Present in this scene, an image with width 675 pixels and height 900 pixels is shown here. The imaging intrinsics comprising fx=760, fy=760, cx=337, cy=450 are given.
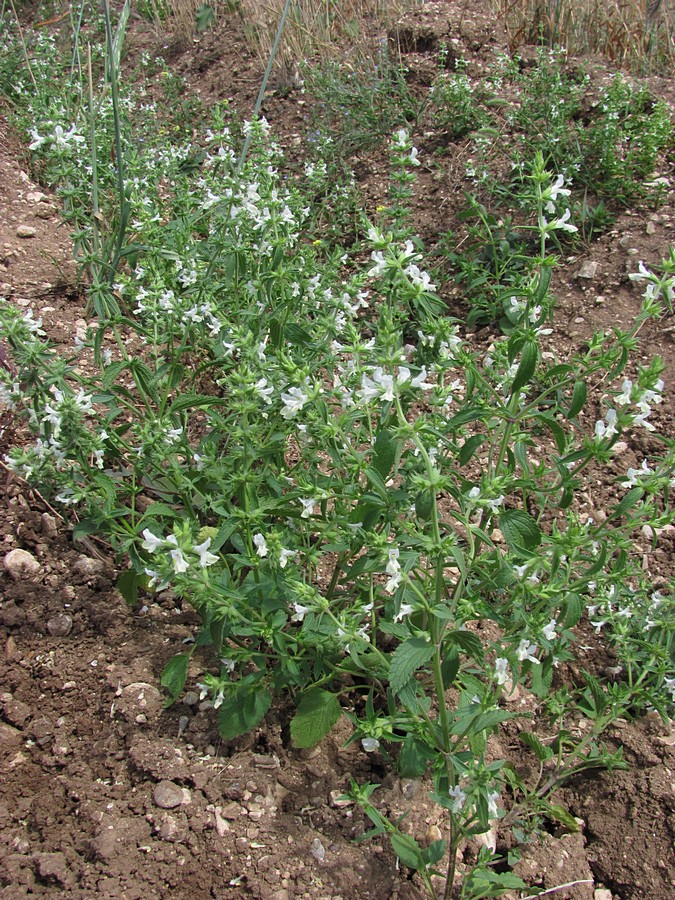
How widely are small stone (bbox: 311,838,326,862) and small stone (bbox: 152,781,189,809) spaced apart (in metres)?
0.40

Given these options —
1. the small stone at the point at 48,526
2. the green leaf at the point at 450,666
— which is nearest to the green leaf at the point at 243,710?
the green leaf at the point at 450,666

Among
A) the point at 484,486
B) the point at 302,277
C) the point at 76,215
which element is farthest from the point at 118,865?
the point at 76,215

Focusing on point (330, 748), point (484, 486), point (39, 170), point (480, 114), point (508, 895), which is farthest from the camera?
point (39, 170)

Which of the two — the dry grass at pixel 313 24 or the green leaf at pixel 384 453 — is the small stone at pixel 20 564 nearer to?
the green leaf at pixel 384 453

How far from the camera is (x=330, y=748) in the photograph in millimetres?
2445

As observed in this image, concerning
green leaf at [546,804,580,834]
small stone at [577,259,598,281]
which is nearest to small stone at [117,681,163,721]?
green leaf at [546,804,580,834]

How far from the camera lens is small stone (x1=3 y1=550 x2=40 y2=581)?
2.81 metres

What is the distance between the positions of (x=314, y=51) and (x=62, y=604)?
6.10 meters

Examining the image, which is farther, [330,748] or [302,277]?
[302,277]

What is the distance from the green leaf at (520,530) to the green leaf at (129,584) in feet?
4.16

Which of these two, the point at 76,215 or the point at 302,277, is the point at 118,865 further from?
the point at 76,215

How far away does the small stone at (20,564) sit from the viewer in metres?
2.81

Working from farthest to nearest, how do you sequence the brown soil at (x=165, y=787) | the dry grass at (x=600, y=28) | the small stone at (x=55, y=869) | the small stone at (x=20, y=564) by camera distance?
1. the dry grass at (x=600, y=28)
2. the small stone at (x=20, y=564)
3. the brown soil at (x=165, y=787)
4. the small stone at (x=55, y=869)

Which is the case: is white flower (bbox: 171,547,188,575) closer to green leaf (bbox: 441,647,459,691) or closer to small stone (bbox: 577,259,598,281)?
green leaf (bbox: 441,647,459,691)
